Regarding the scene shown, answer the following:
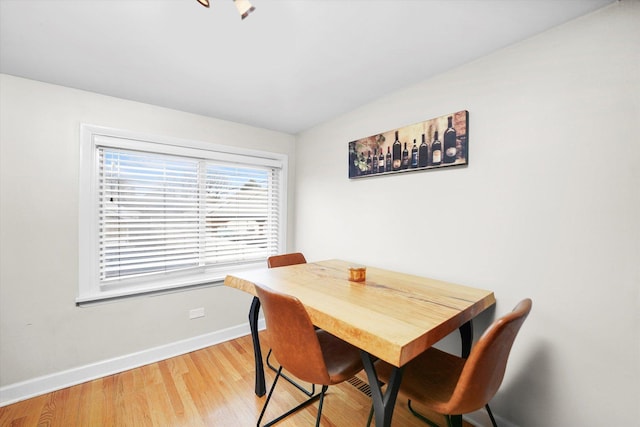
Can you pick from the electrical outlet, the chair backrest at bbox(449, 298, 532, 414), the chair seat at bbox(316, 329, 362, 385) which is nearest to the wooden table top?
the chair backrest at bbox(449, 298, 532, 414)

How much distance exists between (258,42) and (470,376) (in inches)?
73.1

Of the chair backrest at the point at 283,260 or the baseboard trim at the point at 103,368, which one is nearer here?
the baseboard trim at the point at 103,368

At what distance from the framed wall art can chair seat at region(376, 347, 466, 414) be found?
3.79 feet

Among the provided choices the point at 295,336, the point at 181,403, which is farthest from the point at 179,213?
the point at 295,336

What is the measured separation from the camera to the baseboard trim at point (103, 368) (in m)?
1.78

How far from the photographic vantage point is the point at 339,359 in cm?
134

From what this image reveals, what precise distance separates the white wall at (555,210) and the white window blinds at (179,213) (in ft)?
6.09

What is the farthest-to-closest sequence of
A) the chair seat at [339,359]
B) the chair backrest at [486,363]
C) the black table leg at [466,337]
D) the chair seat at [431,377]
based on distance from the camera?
1. the black table leg at [466,337]
2. the chair seat at [339,359]
3. the chair seat at [431,377]
4. the chair backrest at [486,363]

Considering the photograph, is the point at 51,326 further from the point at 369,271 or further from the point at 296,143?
the point at 296,143

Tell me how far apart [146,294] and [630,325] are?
10.1 ft

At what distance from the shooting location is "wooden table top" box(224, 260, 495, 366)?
0.93m

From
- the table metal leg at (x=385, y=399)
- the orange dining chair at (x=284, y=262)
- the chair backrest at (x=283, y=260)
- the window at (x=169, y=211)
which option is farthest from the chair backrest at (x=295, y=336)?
the window at (x=169, y=211)

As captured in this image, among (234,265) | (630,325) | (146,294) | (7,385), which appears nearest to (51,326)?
(7,385)

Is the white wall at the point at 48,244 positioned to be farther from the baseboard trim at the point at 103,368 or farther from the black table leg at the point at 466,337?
the black table leg at the point at 466,337
